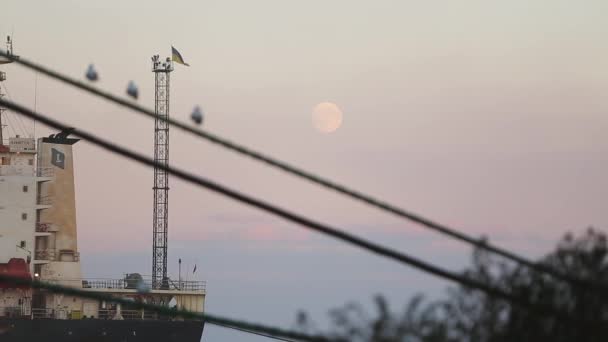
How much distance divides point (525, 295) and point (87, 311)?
53.1 meters

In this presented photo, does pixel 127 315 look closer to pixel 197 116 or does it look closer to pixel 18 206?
pixel 18 206

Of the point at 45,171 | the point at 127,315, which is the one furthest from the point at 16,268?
the point at 127,315

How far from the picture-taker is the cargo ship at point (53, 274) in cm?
6544

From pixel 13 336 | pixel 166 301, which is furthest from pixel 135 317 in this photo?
pixel 13 336

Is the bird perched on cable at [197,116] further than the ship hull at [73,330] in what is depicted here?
No

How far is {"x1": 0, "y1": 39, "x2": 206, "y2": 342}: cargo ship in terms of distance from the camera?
6544cm

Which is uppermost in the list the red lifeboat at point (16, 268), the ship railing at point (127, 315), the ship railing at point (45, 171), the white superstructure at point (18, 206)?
the ship railing at point (45, 171)

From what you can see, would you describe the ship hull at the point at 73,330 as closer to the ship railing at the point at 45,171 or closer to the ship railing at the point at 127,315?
the ship railing at the point at 127,315

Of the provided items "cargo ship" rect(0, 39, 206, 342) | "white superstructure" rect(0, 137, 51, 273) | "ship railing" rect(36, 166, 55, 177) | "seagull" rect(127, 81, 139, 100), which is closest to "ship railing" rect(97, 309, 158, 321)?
"cargo ship" rect(0, 39, 206, 342)

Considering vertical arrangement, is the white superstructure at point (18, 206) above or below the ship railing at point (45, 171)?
below

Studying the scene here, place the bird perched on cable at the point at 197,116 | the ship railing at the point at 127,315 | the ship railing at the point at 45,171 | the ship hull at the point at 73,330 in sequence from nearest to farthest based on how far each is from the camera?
the bird perched on cable at the point at 197,116, the ship hull at the point at 73,330, the ship railing at the point at 127,315, the ship railing at the point at 45,171

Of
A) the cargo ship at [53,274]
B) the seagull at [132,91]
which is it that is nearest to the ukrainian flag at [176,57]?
the cargo ship at [53,274]

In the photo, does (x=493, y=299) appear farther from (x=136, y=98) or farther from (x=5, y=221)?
(x=5, y=221)

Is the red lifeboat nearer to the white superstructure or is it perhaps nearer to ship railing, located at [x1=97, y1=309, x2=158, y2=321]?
the white superstructure
